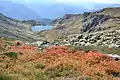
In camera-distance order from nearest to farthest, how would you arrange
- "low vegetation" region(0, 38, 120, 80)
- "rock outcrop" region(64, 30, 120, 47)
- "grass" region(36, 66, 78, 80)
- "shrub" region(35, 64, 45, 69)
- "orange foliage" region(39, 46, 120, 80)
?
"grass" region(36, 66, 78, 80) < "low vegetation" region(0, 38, 120, 80) < "orange foliage" region(39, 46, 120, 80) < "shrub" region(35, 64, 45, 69) < "rock outcrop" region(64, 30, 120, 47)

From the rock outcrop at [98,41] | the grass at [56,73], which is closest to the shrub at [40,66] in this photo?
the grass at [56,73]

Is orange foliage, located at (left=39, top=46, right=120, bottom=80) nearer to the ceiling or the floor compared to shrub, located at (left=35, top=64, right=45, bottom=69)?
nearer to the floor

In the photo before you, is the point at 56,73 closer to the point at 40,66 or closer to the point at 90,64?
the point at 40,66

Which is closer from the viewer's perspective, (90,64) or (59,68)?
(59,68)

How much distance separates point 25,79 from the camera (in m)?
16.5

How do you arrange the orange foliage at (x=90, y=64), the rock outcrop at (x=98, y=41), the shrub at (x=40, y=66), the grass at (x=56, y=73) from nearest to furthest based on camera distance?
the grass at (x=56, y=73), the orange foliage at (x=90, y=64), the shrub at (x=40, y=66), the rock outcrop at (x=98, y=41)

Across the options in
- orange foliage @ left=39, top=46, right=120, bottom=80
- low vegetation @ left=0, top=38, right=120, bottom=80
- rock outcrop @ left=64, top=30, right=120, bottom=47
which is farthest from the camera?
rock outcrop @ left=64, top=30, right=120, bottom=47

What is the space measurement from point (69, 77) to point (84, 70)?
2082 mm

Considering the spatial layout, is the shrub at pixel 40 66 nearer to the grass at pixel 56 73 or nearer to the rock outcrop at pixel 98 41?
the grass at pixel 56 73

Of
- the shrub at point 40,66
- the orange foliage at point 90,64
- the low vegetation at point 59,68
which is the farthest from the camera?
the shrub at point 40,66

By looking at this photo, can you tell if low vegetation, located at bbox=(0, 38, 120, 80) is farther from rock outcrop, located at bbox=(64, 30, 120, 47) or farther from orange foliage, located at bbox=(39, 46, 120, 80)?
rock outcrop, located at bbox=(64, 30, 120, 47)

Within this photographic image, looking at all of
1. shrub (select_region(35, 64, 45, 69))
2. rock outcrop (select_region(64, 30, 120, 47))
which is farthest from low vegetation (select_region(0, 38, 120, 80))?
rock outcrop (select_region(64, 30, 120, 47))

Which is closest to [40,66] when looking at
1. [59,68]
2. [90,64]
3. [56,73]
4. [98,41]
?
[59,68]

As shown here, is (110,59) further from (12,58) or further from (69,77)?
(69,77)
